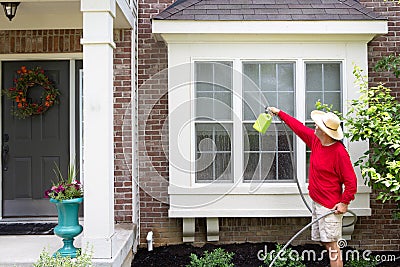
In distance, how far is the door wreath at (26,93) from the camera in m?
6.71

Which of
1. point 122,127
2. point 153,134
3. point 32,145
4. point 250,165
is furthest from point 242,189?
point 32,145

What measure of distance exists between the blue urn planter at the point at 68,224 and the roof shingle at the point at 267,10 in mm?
2414

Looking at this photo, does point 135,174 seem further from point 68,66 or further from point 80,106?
point 68,66

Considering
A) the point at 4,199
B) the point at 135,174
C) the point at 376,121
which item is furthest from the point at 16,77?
the point at 376,121

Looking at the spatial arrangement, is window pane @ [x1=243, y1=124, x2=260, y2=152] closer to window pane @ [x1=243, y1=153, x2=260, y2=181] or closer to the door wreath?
window pane @ [x1=243, y1=153, x2=260, y2=181]

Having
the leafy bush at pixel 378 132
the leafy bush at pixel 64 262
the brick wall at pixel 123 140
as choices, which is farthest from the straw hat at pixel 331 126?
the leafy bush at pixel 64 262

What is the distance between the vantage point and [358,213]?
6219mm

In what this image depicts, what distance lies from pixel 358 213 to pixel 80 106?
366 centimetres

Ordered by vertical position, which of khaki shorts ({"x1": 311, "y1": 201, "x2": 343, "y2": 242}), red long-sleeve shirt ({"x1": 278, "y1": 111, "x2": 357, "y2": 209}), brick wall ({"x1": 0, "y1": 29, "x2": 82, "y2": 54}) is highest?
brick wall ({"x1": 0, "y1": 29, "x2": 82, "y2": 54})

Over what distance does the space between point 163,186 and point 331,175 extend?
2.27 meters

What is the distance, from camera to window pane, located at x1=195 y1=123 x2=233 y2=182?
6246 mm

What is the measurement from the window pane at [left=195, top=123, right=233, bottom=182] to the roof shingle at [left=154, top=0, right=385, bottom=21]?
1280 millimetres

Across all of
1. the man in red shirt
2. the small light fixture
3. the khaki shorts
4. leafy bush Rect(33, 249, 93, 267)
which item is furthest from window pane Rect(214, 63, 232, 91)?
leafy bush Rect(33, 249, 93, 267)

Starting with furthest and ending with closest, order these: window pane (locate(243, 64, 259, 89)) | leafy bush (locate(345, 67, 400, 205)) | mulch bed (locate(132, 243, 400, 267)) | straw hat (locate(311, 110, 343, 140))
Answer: window pane (locate(243, 64, 259, 89)) < mulch bed (locate(132, 243, 400, 267)) < leafy bush (locate(345, 67, 400, 205)) < straw hat (locate(311, 110, 343, 140))
